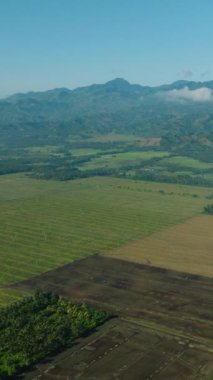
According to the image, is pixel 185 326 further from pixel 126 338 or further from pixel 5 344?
pixel 5 344

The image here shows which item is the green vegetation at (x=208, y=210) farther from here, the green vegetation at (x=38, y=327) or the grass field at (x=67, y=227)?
the green vegetation at (x=38, y=327)

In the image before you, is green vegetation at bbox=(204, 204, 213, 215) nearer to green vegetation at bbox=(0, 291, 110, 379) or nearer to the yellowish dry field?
the yellowish dry field

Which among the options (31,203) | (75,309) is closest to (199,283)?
(75,309)

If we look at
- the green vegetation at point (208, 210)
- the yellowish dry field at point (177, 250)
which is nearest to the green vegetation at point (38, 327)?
the yellowish dry field at point (177, 250)

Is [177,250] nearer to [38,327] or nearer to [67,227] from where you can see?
[67,227]

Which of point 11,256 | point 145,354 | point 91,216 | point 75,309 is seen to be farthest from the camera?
point 91,216

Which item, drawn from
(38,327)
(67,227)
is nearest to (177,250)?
(67,227)

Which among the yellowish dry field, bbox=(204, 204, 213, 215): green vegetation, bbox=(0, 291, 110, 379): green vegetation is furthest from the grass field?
bbox=(0, 291, 110, 379): green vegetation
